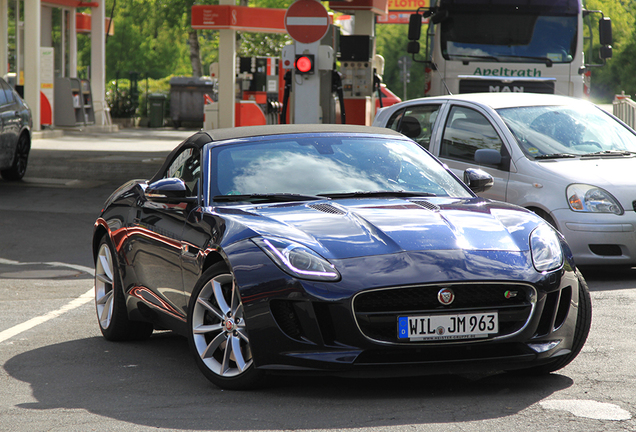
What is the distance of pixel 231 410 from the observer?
15.4 ft

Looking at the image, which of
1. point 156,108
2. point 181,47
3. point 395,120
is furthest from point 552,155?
point 181,47

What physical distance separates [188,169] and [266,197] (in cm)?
80

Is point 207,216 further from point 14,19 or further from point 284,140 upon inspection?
point 14,19

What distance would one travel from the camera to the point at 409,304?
4719mm

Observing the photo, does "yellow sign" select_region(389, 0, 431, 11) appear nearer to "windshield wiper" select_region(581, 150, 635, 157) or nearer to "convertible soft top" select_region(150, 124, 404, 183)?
"windshield wiper" select_region(581, 150, 635, 157)

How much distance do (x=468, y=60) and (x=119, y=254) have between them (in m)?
10.8

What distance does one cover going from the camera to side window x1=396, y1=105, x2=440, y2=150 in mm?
10547

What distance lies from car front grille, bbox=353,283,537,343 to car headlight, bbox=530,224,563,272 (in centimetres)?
30

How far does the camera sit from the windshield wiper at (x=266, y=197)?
569 cm

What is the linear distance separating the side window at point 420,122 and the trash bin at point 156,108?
29341 mm

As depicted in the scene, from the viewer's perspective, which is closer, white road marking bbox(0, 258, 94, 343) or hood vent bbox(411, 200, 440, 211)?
hood vent bbox(411, 200, 440, 211)

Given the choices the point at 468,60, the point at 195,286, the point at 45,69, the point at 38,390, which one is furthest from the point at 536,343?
the point at 45,69

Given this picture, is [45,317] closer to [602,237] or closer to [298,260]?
[298,260]

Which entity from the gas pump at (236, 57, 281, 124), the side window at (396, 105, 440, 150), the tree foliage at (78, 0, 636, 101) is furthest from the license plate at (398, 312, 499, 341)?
the tree foliage at (78, 0, 636, 101)
